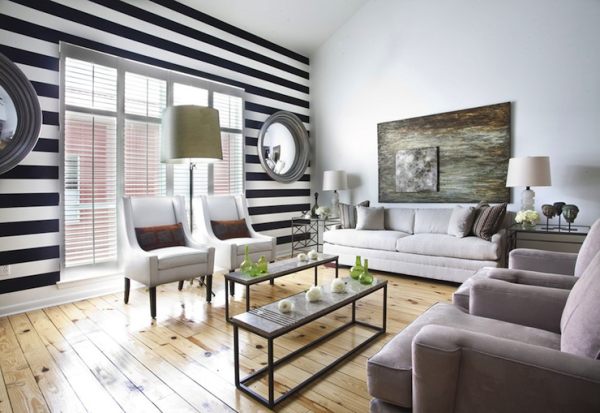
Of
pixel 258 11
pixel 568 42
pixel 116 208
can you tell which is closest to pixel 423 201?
pixel 568 42

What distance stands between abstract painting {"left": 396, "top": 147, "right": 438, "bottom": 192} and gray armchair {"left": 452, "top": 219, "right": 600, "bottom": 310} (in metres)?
2.46

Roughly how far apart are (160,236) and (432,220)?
3227 mm

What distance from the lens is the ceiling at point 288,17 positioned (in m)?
4.53

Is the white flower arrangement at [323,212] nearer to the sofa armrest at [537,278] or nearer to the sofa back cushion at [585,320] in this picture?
the sofa armrest at [537,278]

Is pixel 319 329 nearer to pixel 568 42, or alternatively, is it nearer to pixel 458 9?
pixel 568 42

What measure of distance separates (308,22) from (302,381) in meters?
5.01

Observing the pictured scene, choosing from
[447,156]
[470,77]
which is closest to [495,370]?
[447,156]

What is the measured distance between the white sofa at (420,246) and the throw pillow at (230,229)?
1.27 metres

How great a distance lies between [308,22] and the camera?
5.29 metres

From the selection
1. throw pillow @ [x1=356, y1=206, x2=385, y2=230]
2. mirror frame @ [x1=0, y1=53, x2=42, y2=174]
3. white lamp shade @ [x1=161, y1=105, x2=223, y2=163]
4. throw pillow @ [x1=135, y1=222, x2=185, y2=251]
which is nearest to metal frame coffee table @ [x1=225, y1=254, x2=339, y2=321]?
throw pillow @ [x1=135, y1=222, x2=185, y2=251]

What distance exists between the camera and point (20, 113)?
2.98 m

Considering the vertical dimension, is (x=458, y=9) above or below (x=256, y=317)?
above

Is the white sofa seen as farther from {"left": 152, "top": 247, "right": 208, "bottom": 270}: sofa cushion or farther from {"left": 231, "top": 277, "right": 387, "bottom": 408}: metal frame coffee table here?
{"left": 152, "top": 247, "right": 208, "bottom": 270}: sofa cushion

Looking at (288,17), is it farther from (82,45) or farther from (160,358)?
(160,358)
